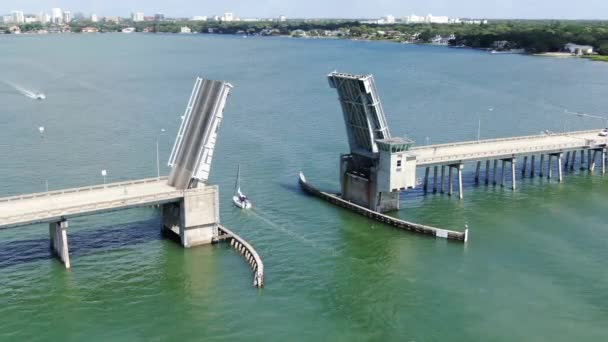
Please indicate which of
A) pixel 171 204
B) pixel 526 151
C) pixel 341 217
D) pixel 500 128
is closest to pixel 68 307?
pixel 171 204

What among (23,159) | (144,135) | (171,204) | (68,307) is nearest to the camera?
(68,307)

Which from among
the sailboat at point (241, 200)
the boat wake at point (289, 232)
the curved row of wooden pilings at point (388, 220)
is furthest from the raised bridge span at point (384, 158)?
the boat wake at point (289, 232)

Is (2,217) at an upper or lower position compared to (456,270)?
upper

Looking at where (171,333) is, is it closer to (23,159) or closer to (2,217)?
(2,217)

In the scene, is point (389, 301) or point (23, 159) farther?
point (23, 159)

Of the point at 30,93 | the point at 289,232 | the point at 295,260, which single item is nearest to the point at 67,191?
the point at 289,232

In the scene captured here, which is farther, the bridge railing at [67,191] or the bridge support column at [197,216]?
the bridge support column at [197,216]

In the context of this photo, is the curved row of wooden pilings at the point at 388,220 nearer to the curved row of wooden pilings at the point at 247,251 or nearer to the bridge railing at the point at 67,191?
the curved row of wooden pilings at the point at 247,251
